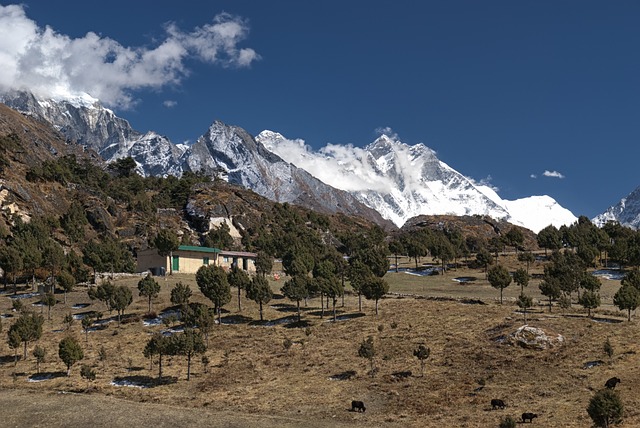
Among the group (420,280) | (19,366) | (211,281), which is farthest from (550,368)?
(420,280)

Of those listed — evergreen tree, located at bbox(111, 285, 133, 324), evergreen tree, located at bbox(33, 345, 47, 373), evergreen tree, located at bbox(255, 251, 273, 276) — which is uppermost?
evergreen tree, located at bbox(255, 251, 273, 276)

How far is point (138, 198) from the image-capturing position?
187750 mm

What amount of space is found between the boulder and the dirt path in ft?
84.2

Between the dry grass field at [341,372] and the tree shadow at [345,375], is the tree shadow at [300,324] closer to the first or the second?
the dry grass field at [341,372]

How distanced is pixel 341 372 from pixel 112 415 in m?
21.9

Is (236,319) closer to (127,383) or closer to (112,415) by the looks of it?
(127,383)

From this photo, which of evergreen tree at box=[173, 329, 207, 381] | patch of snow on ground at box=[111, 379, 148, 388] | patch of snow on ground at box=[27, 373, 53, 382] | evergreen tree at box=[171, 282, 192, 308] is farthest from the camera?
evergreen tree at box=[171, 282, 192, 308]

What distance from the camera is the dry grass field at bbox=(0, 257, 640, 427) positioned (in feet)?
140

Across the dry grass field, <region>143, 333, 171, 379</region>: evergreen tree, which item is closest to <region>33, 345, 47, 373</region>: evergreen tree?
the dry grass field

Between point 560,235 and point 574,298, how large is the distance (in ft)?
215

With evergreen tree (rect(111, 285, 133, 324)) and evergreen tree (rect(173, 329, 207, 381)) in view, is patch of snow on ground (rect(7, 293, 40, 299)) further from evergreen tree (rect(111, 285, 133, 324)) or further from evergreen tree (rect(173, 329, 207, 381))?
evergreen tree (rect(173, 329, 207, 381))

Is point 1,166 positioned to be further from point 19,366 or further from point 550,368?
point 550,368

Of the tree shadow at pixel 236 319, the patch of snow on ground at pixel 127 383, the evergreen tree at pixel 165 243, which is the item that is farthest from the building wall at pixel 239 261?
the patch of snow on ground at pixel 127 383

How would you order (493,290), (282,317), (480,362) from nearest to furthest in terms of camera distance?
(480,362), (282,317), (493,290)
